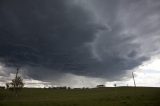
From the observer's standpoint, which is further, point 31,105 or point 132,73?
point 132,73

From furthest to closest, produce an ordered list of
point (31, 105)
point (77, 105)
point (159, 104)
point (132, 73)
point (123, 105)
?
1. point (132, 73)
2. point (31, 105)
3. point (77, 105)
4. point (123, 105)
5. point (159, 104)

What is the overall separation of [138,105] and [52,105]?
970 inches

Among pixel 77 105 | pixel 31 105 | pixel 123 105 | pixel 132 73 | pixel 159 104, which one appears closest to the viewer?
pixel 159 104

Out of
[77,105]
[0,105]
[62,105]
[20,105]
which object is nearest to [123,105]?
[77,105]

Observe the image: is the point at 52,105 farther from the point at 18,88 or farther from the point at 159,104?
the point at 18,88

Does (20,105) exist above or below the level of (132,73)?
below

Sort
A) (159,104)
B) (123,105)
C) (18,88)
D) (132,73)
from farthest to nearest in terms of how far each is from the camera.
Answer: (18,88) < (132,73) < (123,105) < (159,104)

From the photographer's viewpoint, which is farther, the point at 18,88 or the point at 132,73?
the point at 18,88

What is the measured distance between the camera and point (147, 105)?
5134 cm

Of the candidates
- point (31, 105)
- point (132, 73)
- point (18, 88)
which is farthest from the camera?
point (18, 88)

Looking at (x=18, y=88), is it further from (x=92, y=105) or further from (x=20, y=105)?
(x=92, y=105)

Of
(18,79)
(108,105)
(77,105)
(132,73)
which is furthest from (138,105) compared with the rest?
(18,79)

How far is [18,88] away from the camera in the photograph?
127812 millimetres

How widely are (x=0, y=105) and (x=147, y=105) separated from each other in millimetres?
45395
